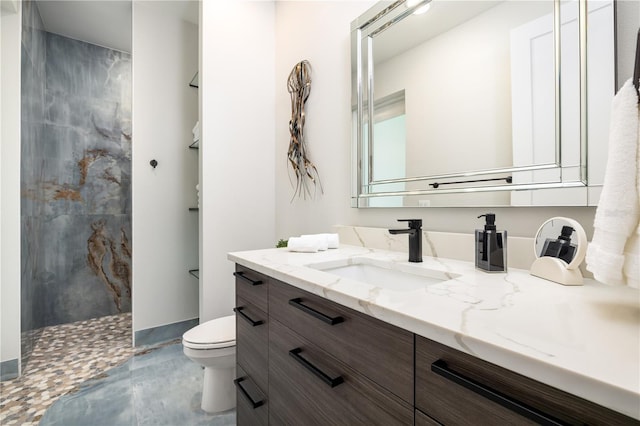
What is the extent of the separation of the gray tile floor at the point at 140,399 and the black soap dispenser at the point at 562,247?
5.24 feet

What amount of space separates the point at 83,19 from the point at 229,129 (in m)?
1.82

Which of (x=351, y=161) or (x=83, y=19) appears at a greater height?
(x=83, y=19)

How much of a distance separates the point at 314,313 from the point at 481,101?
92 cm

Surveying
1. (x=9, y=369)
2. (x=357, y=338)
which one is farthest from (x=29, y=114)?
(x=357, y=338)

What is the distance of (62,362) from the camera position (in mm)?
2166

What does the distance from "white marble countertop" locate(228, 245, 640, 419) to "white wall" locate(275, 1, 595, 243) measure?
57 cm

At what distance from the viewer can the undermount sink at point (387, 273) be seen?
39.4 inches

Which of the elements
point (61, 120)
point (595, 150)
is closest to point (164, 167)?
point (61, 120)

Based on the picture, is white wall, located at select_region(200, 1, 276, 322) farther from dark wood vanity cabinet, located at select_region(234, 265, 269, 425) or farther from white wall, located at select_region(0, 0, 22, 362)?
white wall, located at select_region(0, 0, 22, 362)

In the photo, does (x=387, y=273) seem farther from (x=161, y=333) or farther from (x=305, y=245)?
(x=161, y=333)

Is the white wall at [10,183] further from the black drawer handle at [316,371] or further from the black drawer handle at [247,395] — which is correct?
the black drawer handle at [316,371]

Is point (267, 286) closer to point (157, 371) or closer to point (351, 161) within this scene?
point (351, 161)

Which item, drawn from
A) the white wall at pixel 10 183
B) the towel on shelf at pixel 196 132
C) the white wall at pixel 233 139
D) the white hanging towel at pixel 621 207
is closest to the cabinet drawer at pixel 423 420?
the white hanging towel at pixel 621 207

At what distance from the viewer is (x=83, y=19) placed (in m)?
2.62
